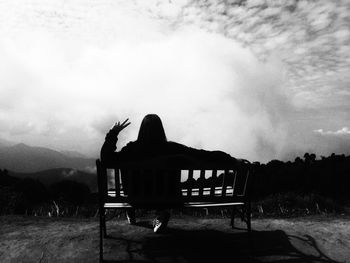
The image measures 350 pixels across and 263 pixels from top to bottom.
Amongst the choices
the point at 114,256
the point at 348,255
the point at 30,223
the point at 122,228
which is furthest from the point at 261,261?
the point at 30,223

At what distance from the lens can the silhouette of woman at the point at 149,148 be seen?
4344 mm

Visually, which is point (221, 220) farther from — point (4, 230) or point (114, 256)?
point (4, 230)

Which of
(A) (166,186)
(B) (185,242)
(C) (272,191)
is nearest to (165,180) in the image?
(A) (166,186)

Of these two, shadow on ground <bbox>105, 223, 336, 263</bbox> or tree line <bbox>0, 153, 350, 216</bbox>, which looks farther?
tree line <bbox>0, 153, 350, 216</bbox>

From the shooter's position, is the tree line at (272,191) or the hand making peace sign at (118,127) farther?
the tree line at (272,191)

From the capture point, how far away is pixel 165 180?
4.43 metres

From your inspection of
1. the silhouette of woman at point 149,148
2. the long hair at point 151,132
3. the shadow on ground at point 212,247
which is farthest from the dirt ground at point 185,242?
the long hair at point 151,132

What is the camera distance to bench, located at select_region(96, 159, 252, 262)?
4.29m

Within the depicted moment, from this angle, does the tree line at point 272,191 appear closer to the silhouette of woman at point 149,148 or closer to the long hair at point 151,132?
the silhouette of woman at point 149,148

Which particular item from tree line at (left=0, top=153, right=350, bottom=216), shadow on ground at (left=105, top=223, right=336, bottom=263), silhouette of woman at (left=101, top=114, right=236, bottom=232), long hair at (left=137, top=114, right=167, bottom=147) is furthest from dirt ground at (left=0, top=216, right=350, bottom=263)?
long hair at (left=137, top=114, right=167, bottom=147)

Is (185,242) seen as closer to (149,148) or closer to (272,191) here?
(149,148)

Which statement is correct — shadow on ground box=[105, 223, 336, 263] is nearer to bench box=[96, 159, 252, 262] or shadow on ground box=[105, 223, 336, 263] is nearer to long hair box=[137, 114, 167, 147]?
bench box=[96, 159, 252, 262]

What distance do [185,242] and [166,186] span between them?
1015mm

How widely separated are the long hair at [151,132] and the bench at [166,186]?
393 mm
